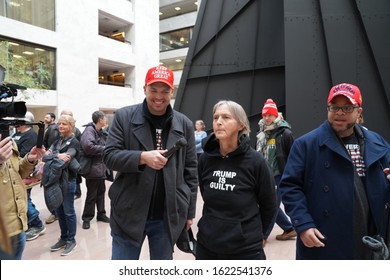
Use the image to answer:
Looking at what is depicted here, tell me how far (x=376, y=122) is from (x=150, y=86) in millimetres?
6035

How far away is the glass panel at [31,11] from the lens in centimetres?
1555

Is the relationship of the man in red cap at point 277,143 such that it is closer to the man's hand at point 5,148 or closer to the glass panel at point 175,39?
the man's hand at point 5,148

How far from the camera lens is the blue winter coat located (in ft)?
6.69

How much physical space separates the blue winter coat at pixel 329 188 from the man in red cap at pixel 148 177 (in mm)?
860

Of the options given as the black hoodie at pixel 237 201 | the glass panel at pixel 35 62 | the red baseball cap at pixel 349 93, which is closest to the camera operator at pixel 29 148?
the black hoodie at pixel 237 201

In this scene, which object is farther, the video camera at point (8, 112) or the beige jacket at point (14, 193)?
the beige jacket at point (14, 193)

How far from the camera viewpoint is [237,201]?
2.08 m

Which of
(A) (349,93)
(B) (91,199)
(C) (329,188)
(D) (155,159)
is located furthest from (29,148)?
(A) (349,93)

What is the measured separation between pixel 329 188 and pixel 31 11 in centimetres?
1952

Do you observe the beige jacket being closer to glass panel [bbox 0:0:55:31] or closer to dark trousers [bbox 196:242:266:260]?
dark trousers [bbox 196:242:266:260]

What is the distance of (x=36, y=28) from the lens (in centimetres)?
1641

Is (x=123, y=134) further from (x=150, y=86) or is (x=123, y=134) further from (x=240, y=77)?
(x=240, y=77)

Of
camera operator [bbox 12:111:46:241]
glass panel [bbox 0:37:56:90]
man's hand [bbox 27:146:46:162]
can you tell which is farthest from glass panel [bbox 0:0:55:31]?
man's hand [bbox 27:146:46:162]

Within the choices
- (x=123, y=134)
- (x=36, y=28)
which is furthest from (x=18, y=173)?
(x=36, y=28)
